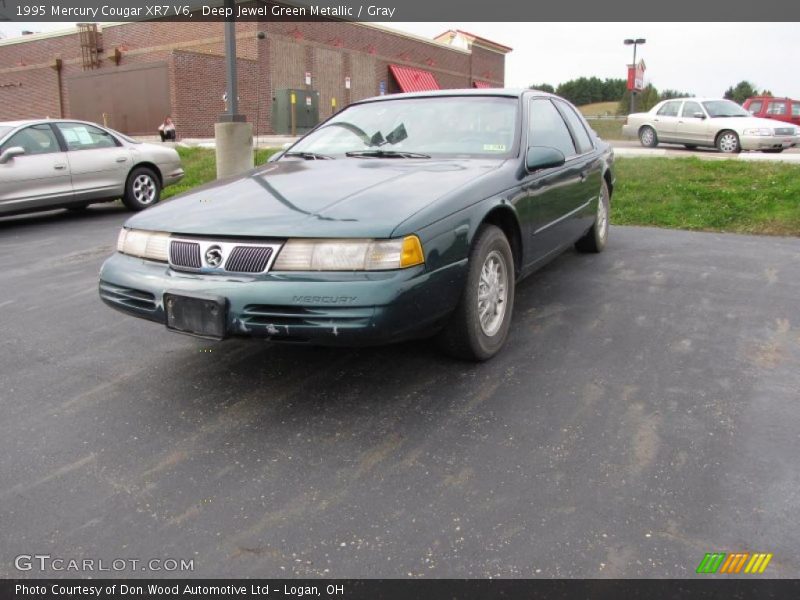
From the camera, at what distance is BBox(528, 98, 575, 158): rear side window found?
4.55 m

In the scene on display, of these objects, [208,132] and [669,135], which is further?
[208,132]

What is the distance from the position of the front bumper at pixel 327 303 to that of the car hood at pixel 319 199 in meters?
0.21

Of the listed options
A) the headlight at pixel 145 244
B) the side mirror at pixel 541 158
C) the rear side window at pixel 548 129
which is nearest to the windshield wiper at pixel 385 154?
the side mirror at pixel 541 158

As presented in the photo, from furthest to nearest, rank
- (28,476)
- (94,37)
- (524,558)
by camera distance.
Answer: (94,37) → (28,476) → (524,558)

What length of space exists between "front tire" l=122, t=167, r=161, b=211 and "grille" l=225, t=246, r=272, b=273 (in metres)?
7.61

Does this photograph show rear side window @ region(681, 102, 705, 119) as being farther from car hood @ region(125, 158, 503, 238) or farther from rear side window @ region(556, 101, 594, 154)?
car hood @ region(125, 158, 503, 238)

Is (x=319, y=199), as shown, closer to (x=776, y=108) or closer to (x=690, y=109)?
(x=690, y=109)

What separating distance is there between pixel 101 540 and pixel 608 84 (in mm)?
104192

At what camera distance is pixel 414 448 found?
9.23 ft

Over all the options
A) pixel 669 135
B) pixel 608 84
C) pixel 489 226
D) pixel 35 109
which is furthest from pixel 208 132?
pixel 608 84

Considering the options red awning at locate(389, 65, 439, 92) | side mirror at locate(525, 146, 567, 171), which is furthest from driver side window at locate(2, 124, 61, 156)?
red awning at locate(389, 65, 439, 92)

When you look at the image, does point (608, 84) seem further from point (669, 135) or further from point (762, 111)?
point (669, 135)

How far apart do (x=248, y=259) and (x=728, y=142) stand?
1535 cm

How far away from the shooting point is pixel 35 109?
3697 centimetres
